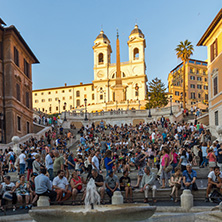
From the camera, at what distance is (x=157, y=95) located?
71.4 metres

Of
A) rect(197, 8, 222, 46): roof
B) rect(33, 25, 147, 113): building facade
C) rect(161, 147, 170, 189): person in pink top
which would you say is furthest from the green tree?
rect(161, 147, 170, 189): person in pink top

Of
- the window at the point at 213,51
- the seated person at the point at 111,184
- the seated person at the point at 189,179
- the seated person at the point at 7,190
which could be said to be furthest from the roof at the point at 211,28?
the seated person at the point at 7,190

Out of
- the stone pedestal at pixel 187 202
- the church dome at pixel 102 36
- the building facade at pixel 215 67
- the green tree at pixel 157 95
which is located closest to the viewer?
the stone pedestal at pixel 187 202

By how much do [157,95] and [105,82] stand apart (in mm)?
34105

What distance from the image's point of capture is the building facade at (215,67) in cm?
2950

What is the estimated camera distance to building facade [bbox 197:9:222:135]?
29495mm

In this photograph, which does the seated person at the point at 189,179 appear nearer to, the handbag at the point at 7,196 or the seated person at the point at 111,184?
the seated person at the point at 111,184

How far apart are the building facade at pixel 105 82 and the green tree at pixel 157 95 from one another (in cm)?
1998

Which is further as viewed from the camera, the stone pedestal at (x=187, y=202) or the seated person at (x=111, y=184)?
the seated person at (x=111, y=184)

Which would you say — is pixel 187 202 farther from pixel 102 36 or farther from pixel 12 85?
pixel 102 36

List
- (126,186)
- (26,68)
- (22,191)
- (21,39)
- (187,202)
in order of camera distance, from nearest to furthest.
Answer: (187,202)
(22,191)
(126,186)
(21,39)
(26,68)

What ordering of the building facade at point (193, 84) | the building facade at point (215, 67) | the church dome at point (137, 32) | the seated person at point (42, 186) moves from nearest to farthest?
the seated person at point (42, 186)
the building facade at point (215, 67)
the building facade at point (193, 84)
the church dome at point (137, 32)

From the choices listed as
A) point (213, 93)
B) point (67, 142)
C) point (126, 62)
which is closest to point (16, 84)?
point (67, 142)

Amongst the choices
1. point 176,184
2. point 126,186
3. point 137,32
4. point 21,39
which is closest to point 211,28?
point 21,39
